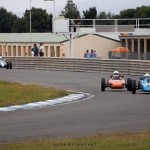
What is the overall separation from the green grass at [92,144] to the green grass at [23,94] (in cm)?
894

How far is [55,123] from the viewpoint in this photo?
51.9 feet

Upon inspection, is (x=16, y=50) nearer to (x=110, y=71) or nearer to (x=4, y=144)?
(x=110, y=71)

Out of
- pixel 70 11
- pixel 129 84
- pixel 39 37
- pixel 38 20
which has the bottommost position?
pixel 129 84

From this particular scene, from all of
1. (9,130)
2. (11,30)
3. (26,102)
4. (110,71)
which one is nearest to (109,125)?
(9,130)

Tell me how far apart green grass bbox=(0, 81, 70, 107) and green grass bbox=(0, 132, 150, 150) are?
8.94 meters

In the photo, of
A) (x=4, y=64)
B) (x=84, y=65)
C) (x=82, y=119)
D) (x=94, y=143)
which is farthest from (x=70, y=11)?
(x=94, y=143)

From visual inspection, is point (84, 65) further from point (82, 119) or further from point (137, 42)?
point (82, 119)

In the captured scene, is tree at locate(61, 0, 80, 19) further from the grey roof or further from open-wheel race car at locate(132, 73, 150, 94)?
open-wheel race car at locate(132, 73, 150, 94)

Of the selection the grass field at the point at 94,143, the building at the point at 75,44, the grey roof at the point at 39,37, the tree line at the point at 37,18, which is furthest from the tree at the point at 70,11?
the grass field at the point at 94,143

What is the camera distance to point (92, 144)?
11.8 meters

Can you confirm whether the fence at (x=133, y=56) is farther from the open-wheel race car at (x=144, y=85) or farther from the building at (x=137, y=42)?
the open-wheel race car at (x=144, y=85)

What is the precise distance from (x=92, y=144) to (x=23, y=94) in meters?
12.9

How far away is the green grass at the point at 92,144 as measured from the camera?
11333 mm

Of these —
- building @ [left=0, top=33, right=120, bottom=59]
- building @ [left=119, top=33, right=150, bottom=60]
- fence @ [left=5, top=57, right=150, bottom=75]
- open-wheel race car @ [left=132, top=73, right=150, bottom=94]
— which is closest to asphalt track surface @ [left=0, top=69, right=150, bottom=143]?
open-wheel race car @ [left=132, top=73, right=150, bottom=94]
